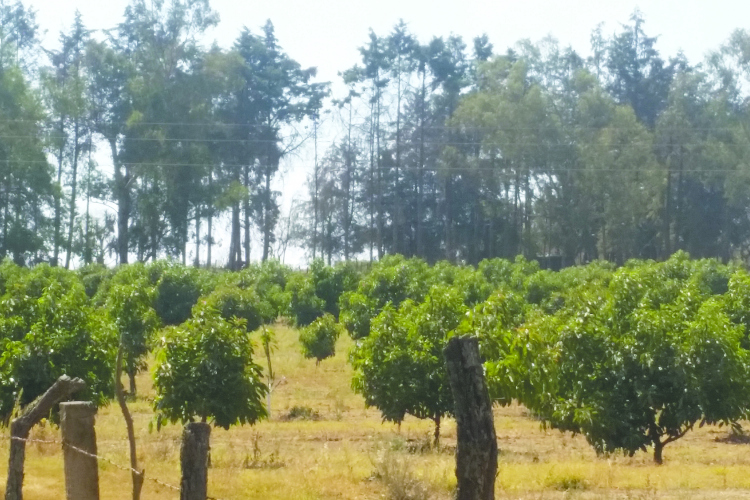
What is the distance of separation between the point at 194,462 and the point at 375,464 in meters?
7.20

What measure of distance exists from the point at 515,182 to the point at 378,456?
49.3m

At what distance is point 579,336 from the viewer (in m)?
17.2

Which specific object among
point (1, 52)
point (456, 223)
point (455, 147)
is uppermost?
point (1, 52)

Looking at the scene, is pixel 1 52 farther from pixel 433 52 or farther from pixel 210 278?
pixel 433 52

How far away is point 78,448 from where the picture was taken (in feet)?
20.4

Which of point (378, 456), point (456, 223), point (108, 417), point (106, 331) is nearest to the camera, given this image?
point (378, 456)

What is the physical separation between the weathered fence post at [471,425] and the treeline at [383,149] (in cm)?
5153

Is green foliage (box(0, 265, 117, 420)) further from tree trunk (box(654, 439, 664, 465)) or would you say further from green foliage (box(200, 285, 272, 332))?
green foliage (box(200, 285, 272, 332))

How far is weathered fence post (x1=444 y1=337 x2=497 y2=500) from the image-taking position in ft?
18.6

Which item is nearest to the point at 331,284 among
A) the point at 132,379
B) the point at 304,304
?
the point at 304,304

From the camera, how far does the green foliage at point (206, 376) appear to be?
1645 cm

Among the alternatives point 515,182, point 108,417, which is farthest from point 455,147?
point 108,417

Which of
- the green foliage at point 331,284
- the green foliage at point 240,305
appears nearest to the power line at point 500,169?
the green foliage at point 331,284

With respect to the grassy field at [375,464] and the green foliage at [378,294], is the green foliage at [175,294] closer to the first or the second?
the green foliage at [378,294]
